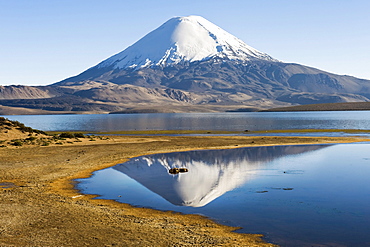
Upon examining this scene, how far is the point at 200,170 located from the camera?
1314 inches

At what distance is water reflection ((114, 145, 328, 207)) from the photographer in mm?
24312

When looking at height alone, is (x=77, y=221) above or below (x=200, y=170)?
above

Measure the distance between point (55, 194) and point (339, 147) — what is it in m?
38.7

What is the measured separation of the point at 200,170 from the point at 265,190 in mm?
9482

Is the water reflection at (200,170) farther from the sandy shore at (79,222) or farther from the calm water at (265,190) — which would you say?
the sandy shore at (79,222)

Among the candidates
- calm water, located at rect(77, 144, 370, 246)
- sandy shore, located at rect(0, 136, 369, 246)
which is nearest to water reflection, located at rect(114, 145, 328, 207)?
calm water, located at rect(77, 144, 370, 246)

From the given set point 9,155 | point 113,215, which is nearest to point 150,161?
point 9,155

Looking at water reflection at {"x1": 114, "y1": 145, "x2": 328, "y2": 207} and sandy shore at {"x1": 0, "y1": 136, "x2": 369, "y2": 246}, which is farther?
water reflection at {"x1": 114, "y1": 145, "x2": 328, "y2": 207}

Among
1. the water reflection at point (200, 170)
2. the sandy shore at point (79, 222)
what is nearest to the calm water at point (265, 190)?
the water reflection at point (200, 170)

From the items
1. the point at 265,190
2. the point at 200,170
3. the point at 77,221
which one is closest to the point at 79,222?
the point at 77,221

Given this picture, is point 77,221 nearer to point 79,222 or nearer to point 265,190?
point 79,222

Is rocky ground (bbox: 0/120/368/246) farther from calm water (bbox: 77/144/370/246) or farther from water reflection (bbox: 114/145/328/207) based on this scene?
water reflection (bbox: 114/145/328/207)

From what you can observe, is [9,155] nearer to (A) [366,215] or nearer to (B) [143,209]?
(B) [143,209]

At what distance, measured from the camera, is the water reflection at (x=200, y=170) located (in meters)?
24.3
